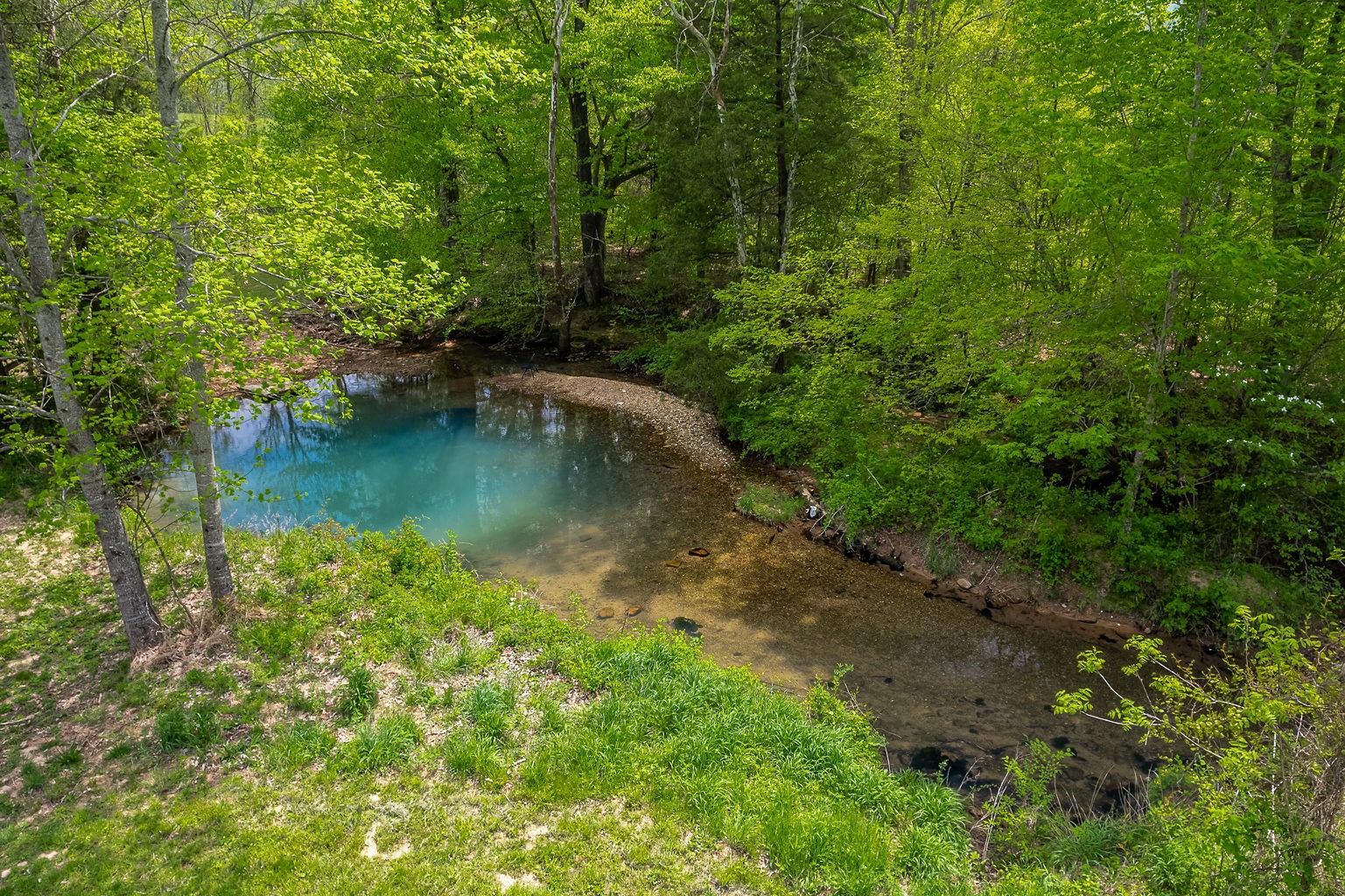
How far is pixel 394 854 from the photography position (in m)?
4.98

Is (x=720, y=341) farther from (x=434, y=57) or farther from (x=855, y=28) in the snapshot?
(x=434, y=57)

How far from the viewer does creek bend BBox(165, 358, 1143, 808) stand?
26.2ft

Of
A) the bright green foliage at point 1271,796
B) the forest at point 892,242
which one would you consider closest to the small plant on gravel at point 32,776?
the forest at point 892,242

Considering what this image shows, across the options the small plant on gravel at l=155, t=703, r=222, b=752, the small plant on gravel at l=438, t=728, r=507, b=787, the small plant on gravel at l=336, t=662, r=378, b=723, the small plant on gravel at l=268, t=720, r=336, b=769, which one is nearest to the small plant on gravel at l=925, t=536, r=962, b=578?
the small plant on gravel at l=438, t=728, r=507, b=787

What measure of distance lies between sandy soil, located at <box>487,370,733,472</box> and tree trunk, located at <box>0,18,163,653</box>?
10.6 m

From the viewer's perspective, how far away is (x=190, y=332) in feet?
17.9

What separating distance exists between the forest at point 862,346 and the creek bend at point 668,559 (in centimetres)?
76

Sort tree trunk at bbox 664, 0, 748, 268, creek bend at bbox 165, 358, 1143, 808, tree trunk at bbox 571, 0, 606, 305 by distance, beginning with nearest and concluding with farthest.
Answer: creek bend at bbox 165, 358, 1143, 808 → tree trunk at bbox 664, 0, 748, 268 → tree trunk at bbox 571, 0, 606, 305

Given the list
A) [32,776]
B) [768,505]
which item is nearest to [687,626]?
[768,505]

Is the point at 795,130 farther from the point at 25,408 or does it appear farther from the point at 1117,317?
the point at 25,408

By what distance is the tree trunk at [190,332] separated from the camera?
557cm

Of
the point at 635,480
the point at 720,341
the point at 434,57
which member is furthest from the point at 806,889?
the point at 720,341

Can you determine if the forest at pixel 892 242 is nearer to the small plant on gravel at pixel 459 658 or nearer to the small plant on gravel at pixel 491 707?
the small plant on gravel at pixel 459 658

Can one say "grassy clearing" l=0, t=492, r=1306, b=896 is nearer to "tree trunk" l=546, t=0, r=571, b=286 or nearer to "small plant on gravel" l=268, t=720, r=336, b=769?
"small plant on gravel" l=268, t=720, r=336, b=769
